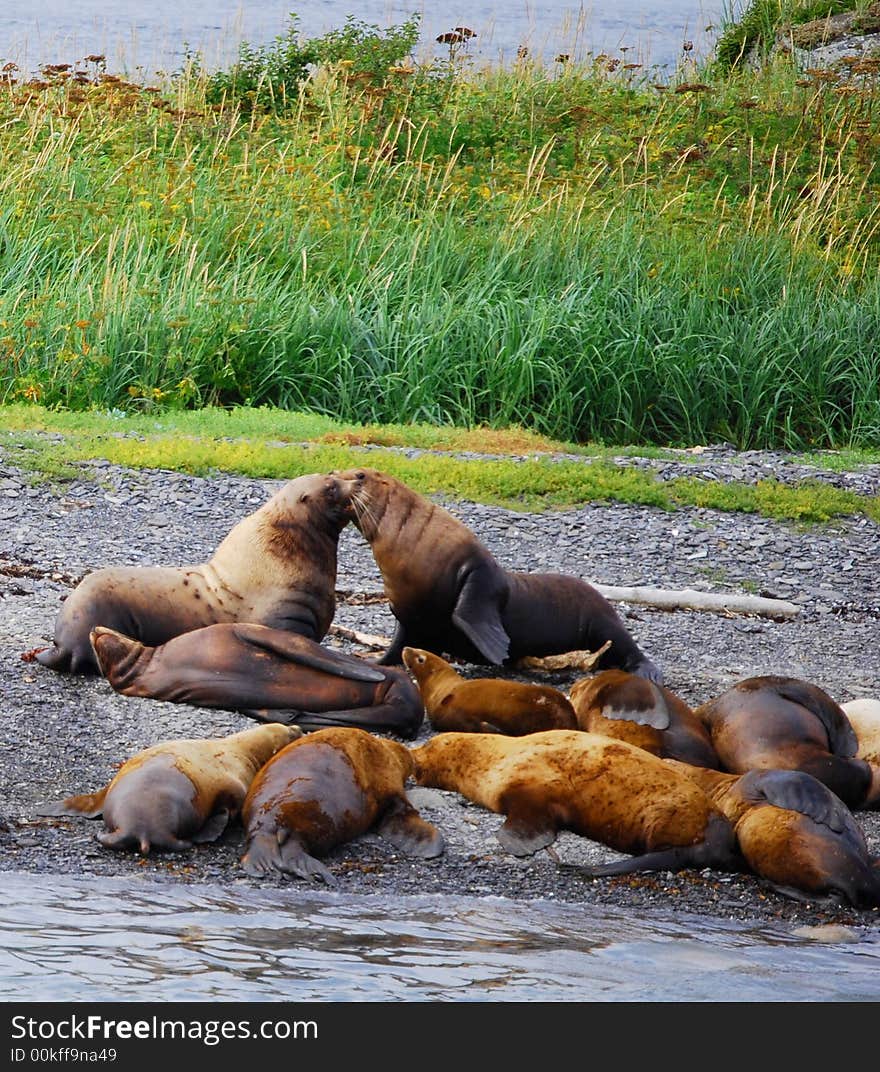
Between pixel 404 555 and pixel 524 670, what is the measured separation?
799 mm

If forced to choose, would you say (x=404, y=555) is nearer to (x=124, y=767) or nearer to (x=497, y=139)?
(x=124, y=767)

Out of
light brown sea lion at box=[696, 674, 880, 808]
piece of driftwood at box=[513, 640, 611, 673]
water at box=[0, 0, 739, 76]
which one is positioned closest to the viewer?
light brown sea lion at box=[696, 674, 880, 808]

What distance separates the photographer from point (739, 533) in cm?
1033

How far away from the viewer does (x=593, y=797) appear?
17.3 feet

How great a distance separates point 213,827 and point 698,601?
4.22m

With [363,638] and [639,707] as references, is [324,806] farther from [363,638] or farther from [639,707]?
[363,638]

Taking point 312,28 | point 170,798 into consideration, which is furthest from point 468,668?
point 312,28

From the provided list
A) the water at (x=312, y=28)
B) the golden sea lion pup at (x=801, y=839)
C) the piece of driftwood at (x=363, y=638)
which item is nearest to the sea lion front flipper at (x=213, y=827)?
the golden sea lion pup at (x=801, y=839)

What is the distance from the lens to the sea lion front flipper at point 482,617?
271 inches

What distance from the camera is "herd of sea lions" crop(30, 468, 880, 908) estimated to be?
5023 mm

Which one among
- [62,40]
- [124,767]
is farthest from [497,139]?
[124,767]

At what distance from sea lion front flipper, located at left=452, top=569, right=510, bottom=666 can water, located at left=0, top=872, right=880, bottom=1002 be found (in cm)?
219

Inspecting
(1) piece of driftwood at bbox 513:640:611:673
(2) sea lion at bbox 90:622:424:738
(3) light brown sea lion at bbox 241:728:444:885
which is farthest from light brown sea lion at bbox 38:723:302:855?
(1) piece of driftwood at bbox 513:640:611:673

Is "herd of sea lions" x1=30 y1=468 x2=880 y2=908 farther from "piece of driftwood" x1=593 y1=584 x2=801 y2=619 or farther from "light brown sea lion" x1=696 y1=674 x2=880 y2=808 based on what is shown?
"piece of driftwood" x1=593 y1=584 x2=801 y2=619
